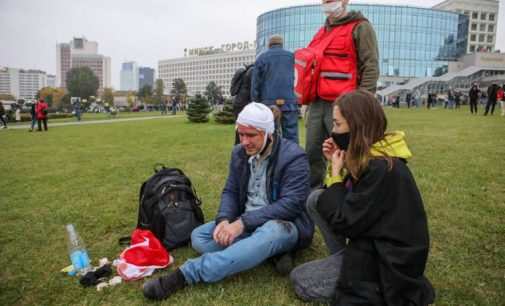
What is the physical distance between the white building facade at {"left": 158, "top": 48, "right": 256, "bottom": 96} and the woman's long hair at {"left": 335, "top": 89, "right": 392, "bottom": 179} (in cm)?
13555

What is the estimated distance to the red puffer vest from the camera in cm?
355

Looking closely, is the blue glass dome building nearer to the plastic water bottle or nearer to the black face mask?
the plastic water bottle

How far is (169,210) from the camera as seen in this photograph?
337 cm

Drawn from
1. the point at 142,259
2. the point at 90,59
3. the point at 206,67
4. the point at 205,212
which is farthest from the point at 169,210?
the point at 90,59

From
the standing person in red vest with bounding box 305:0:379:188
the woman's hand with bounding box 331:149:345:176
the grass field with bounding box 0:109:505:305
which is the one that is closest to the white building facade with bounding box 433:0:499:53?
the grass field with bounding box 0:109:505:305

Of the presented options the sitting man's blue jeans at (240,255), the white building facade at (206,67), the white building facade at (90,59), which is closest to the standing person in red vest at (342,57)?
the sitting man's blue jeans at (240,255)

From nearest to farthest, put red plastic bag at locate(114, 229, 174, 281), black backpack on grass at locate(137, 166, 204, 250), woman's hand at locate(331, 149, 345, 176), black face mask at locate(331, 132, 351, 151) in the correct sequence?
black face mask at locate(331, 132, 351, 151)
woman's hand at locate(331, 149, 345, 176)
red plastic bag at locate(114, 229, 174, 281)
black backpack on grass at locate(137, 166, 204, 250)

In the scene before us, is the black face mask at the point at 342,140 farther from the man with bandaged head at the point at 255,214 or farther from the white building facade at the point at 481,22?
the white building facade at the point at 481,22

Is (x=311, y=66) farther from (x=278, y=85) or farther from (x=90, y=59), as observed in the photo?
(x=90, y=59)

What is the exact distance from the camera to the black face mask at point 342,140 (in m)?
2.11

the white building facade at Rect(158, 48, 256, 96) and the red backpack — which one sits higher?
the white building facade at Rect(158, 48, 256, 96)

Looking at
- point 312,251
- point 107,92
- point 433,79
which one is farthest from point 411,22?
point 312,251

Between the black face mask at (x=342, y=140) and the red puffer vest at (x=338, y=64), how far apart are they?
155 cm

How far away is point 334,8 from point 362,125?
204 cm
